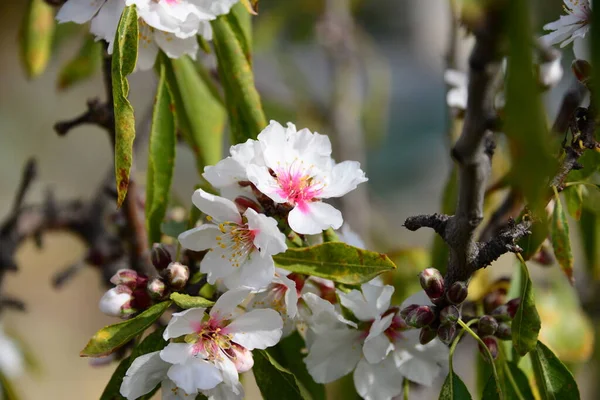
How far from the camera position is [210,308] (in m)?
0.74

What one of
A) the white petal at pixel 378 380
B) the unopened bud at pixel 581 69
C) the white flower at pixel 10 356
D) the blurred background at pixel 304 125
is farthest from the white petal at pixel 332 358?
the white flower at pixel 10 356

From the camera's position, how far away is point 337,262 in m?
0.71

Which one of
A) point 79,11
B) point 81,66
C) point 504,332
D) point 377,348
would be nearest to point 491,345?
point 504,332

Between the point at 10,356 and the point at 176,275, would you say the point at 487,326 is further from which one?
the point at 10,356

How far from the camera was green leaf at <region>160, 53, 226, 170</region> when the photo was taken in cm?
96

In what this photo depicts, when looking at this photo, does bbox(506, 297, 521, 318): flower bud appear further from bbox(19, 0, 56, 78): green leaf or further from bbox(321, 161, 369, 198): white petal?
bbox(19, 0, 56, 78): green leaf

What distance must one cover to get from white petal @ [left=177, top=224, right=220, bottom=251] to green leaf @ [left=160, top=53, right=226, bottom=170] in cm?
22

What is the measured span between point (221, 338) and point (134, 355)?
3.7 inches

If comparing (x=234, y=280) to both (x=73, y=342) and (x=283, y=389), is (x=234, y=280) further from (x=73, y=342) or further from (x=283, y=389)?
(x=73, y=342)

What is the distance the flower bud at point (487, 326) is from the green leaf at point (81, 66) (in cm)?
86

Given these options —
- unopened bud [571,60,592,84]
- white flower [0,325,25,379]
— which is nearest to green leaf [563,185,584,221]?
unopened bud [571,60,592,84]

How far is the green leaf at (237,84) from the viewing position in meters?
0.84

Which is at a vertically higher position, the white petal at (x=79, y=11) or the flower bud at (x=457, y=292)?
the white petal at (x=79, y=11)

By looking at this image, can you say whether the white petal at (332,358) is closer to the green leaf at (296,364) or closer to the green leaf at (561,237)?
the green leaf at (296,364)
